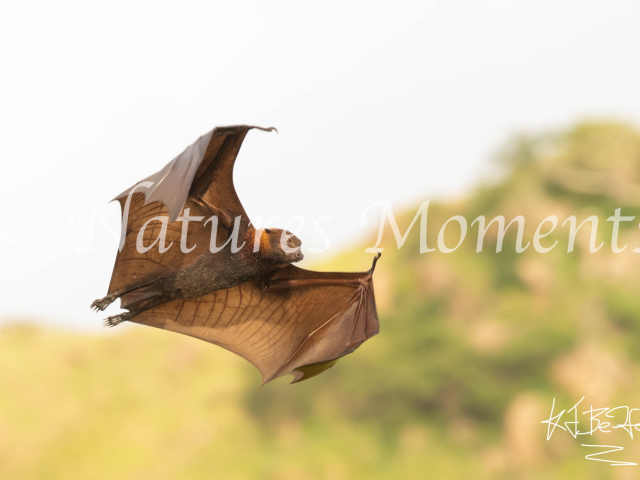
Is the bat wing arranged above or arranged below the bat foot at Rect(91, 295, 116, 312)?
above

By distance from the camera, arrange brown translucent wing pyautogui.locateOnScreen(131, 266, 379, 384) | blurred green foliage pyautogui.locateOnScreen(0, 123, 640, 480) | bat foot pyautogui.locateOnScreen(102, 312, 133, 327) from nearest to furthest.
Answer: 1. bat foot pyautogui.locateOnScreen(102, 312, 133, 327)
2. brown translucent wing pyautogui.locateOnScreen(131, 266, 379, 384)
3. blurred green foliage pyautogui.locateOnScreen(0, 123, 640, 480)

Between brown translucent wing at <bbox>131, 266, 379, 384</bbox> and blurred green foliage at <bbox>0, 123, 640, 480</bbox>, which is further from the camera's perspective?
blurred green foliage at <bbox>0, 123, 640, 480</bbox>

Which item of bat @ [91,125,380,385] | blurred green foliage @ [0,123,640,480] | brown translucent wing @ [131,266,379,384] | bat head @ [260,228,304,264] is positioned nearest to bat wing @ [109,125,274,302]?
bat @ [91,125,380,385]

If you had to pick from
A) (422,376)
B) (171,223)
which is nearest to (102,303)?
(171,223)

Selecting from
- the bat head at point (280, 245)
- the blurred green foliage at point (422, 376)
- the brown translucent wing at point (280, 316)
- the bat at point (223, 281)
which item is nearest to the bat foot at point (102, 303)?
the bat at point (223, 281)

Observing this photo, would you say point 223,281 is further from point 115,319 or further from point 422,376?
point 422,376

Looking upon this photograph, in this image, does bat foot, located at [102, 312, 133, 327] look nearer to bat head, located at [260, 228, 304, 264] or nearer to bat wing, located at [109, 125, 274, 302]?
bat wing, located at [109, 125, 274, 302]
